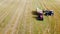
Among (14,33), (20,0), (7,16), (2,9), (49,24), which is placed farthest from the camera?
(20,0)

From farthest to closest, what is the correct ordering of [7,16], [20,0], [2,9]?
[20,0], [2,9], [7,16]

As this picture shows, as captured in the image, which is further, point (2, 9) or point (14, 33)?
point (2, 9)

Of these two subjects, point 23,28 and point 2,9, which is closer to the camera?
point 23,28

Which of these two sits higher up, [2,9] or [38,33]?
[2,9]

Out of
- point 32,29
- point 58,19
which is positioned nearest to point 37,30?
point 32,29

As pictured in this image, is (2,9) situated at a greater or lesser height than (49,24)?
greater

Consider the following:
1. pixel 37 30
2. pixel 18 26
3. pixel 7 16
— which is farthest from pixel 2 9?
pixel 37 30

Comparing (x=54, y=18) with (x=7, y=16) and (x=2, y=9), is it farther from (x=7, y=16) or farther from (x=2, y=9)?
(x=2, y=9)

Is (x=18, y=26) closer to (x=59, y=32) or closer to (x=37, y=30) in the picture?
(x=37, y=30)

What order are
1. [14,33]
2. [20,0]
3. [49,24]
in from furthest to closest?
[20,0]
[49,24]
[14,33]
